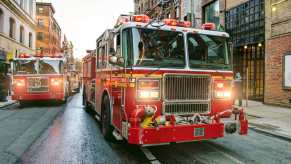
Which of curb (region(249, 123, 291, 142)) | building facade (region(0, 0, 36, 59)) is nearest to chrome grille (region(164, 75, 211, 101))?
curb (region(249, 123, 291, 142))

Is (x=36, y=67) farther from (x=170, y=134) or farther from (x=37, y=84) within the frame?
(x=170, y=134)

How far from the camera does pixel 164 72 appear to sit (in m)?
5.30

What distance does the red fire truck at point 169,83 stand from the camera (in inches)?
197

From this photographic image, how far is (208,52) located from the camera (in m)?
5.96

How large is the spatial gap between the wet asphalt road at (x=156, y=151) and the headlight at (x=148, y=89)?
4.20 feet

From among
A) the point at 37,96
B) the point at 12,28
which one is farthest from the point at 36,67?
the point at 12,28

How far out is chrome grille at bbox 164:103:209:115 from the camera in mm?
5344

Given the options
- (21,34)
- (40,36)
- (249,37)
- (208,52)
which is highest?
(40,36)

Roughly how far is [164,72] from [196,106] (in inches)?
41.1

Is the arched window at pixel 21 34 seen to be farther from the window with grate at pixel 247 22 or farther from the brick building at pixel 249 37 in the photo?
the window with grate at pixel 247 22

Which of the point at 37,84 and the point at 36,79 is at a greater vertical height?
the point at 36,79

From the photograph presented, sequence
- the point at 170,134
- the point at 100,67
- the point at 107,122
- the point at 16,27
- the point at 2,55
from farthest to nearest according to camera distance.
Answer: the point at 16,27
the point at 2,55
the point at 100,67
the point at 107,122
the point at 170,134

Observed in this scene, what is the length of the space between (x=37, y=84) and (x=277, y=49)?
507 inches

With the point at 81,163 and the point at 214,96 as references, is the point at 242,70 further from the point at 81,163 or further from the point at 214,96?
the point at 81,163
